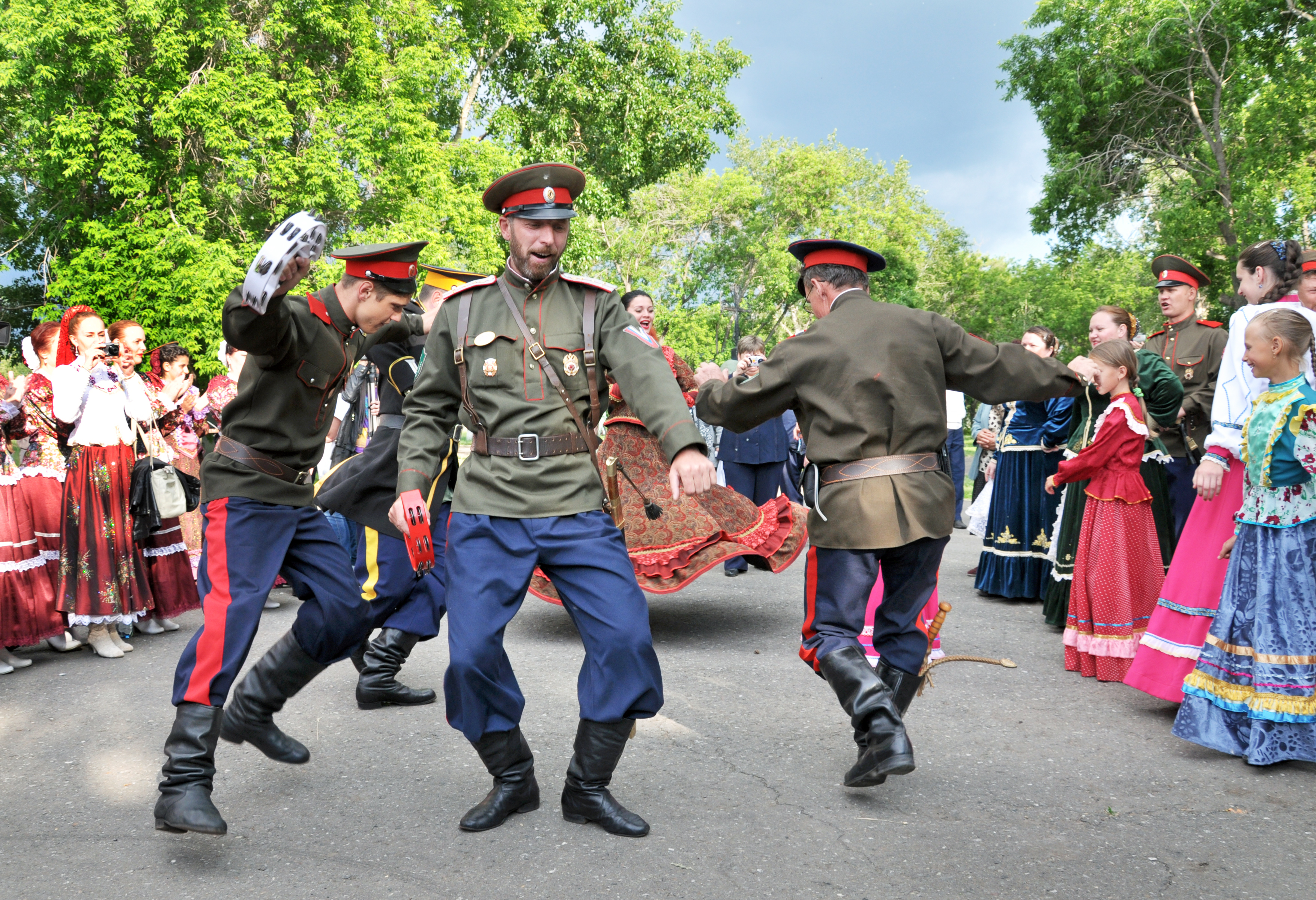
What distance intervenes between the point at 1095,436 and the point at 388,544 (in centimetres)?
387

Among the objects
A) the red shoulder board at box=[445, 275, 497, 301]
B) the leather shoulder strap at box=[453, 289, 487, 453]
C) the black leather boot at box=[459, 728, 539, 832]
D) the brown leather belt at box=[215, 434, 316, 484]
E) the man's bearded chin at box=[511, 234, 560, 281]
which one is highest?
the man's bearded chin at box=[511, 234, 560, 281]

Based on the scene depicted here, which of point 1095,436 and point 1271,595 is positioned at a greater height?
point 1095,436

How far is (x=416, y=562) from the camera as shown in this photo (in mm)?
3682

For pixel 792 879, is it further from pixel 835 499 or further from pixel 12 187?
pixel 12 187

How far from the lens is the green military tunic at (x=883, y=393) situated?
3.76 metres

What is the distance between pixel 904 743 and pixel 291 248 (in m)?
2.62

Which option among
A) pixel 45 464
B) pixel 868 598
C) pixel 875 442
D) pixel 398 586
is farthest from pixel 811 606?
pixel 45 464

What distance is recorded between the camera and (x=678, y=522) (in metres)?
6.41

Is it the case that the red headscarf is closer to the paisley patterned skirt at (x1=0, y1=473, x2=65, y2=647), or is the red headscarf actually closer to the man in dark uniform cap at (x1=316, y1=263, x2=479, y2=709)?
the paisley patterned skirt at (x1=0, y1=473, x2=65, y2=647)

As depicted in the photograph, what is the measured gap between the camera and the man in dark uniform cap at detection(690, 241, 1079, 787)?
375 centimetres

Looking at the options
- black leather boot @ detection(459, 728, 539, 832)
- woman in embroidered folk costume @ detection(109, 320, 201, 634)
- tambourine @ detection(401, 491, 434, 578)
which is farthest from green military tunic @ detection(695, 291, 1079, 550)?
woman in embroidered folk costume @ detection(109, 320, 201, 634)

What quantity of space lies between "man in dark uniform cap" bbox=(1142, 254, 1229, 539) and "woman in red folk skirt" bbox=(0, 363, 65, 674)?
268 inches

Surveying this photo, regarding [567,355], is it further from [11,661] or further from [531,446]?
[11,661]

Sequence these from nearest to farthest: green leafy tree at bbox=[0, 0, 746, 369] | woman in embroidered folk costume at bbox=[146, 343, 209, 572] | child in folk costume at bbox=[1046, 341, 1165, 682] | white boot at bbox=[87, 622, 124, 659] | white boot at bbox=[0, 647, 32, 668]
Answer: child in folk costume at bbox=[1046, 341, 1165, 682] → white boot at bbox=[0, 647, 32, 668] → white boot at bbox=[87, 622, 124, 659] → woman in embroidered folk costume at bbox=[146, 343, 209, 572] → green leafy tree at bbox=[0, 0, 746, 369]
